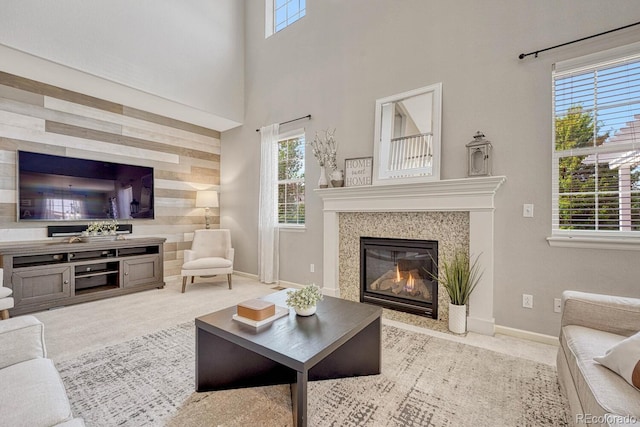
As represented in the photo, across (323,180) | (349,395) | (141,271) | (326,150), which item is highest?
(326,150)

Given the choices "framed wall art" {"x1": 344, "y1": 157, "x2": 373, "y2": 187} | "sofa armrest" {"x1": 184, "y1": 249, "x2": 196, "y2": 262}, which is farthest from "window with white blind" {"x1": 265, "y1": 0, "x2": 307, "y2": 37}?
"sofa armrest" {"x1": 184, "y1": 249, "x2": 196, "y2": 262}

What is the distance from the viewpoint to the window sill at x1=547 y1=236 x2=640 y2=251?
2.11m

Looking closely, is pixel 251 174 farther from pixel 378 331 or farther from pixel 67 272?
pixel 378 331

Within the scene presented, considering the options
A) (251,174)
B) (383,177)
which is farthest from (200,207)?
(383,177)

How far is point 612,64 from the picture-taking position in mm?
2283

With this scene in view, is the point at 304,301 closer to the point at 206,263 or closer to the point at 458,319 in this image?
the point at 458,319

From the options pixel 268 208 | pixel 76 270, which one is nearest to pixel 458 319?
pixel 268 208

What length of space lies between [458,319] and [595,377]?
56.7 inches

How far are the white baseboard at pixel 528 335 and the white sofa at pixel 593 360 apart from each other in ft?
2.25

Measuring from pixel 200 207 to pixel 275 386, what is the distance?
3.70 metres

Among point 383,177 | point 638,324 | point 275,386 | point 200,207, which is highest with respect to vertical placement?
point 383,177

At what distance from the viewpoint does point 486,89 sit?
8.84 ft

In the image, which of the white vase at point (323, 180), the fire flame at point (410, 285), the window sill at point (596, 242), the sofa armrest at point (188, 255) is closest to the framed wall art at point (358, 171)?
the white vase at point (323, 180)

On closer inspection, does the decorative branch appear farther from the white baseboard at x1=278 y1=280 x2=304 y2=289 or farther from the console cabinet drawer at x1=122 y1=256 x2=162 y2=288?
the console cabinet drawer at x1=122 y1=256 x2=162 y2=288
